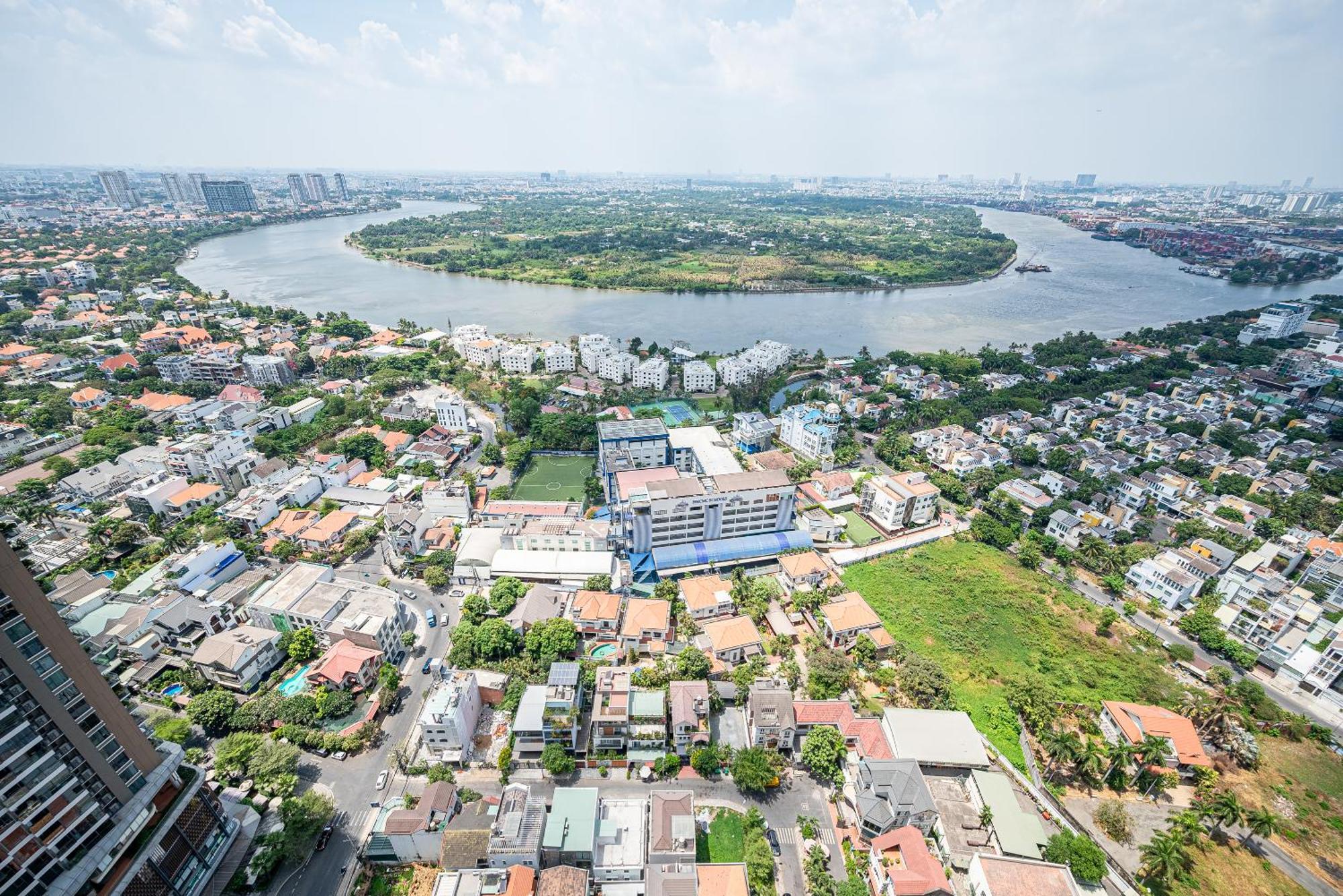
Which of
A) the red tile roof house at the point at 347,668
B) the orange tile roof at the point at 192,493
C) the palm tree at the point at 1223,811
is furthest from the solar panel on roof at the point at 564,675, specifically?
the orange tile roof at the point at 192,493

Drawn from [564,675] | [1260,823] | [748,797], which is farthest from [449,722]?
[1260,823]

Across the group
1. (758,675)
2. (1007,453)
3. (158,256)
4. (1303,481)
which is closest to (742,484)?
(758,675)

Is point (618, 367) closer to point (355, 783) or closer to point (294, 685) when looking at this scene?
point (294, 685)

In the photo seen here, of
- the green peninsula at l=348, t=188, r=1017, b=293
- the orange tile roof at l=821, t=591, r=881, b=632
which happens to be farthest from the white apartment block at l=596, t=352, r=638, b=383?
the green peninsula at l=348, t=188, r=1017, b=293

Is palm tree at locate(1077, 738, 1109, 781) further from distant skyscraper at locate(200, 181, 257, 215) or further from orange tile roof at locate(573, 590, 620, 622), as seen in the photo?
distant skyscraper at locate(200, 181, 257, 215)

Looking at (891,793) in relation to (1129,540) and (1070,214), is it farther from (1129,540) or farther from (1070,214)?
(1070,214)
